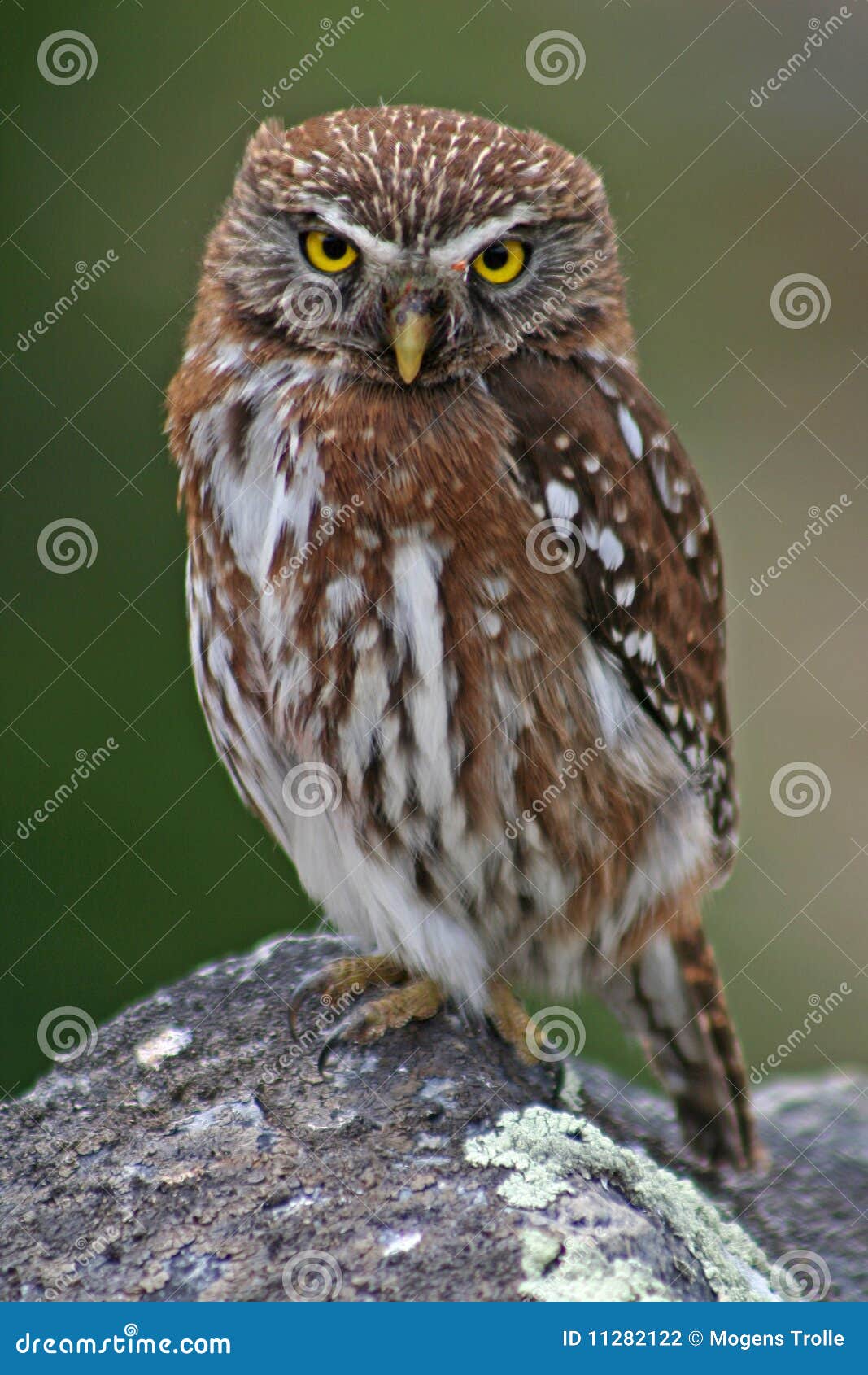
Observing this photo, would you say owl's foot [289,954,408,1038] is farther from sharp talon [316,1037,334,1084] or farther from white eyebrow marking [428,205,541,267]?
white eyebrow marking [428,205,541,267]

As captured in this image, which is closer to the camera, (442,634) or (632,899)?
(442,634)

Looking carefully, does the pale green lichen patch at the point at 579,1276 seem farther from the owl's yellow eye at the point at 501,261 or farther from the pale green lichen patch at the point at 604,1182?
the owl's yellow eye at the point at 501,261

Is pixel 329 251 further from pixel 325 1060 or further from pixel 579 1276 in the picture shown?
pixel 579 1276

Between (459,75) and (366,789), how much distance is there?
90.7 inches

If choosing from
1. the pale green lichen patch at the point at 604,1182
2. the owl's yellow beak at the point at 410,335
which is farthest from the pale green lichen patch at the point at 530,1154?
the owl's yellow beak at the point at 410,335

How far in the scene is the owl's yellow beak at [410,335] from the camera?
2.35m

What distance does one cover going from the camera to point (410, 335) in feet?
7.71

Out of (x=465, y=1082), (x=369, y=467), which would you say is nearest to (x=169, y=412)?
(x=369, y=467)

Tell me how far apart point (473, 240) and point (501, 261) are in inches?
4.2

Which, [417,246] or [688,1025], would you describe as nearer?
[417,246]

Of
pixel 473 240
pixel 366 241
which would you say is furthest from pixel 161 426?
pixel 473 240

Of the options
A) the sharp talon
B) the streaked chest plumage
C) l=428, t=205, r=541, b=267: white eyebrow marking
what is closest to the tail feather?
the streaked chest plumage

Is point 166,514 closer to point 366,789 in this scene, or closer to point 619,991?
point 366,789

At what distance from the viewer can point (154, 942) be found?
11.0ft
